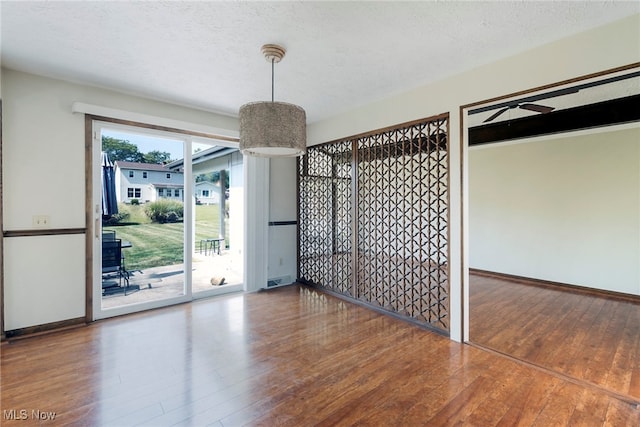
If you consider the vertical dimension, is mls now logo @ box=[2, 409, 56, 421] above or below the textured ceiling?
below

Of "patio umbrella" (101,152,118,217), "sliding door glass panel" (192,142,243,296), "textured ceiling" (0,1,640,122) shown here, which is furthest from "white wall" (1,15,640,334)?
"sliding door glass panel" (192,142,243,296)

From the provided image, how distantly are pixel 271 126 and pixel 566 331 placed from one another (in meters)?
3.61

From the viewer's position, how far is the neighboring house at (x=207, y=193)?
4.13m

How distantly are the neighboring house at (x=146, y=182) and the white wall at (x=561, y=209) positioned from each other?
208 inches

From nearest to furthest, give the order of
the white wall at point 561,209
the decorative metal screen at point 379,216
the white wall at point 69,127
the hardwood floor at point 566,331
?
the hardwood floor at point 566,331 < the white wall at point 69,127 < the decorative metal screen at point 379,216 < the white wall at point 561,209

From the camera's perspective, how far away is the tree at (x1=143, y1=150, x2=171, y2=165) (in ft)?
12.2

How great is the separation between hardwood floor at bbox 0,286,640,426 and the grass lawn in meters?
0.79

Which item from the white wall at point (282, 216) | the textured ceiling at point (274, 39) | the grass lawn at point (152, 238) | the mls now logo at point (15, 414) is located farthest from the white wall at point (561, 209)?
the mls now logo at point (15, 414)

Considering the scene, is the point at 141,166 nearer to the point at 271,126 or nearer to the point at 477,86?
the point at 271,126

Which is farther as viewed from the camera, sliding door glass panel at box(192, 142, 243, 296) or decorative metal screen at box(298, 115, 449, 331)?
Answer: sliding door glass panel at box(192, 142, 243, 296)

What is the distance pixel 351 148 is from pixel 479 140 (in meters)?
2.87

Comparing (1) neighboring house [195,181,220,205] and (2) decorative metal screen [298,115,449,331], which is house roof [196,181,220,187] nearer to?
(1) neighboring house [195,181,220,205]

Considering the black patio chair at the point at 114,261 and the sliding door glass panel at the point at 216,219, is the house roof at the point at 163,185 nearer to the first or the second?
the sliding door glass panel at the point at 216,219

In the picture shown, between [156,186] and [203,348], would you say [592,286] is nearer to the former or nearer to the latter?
[203,348]
